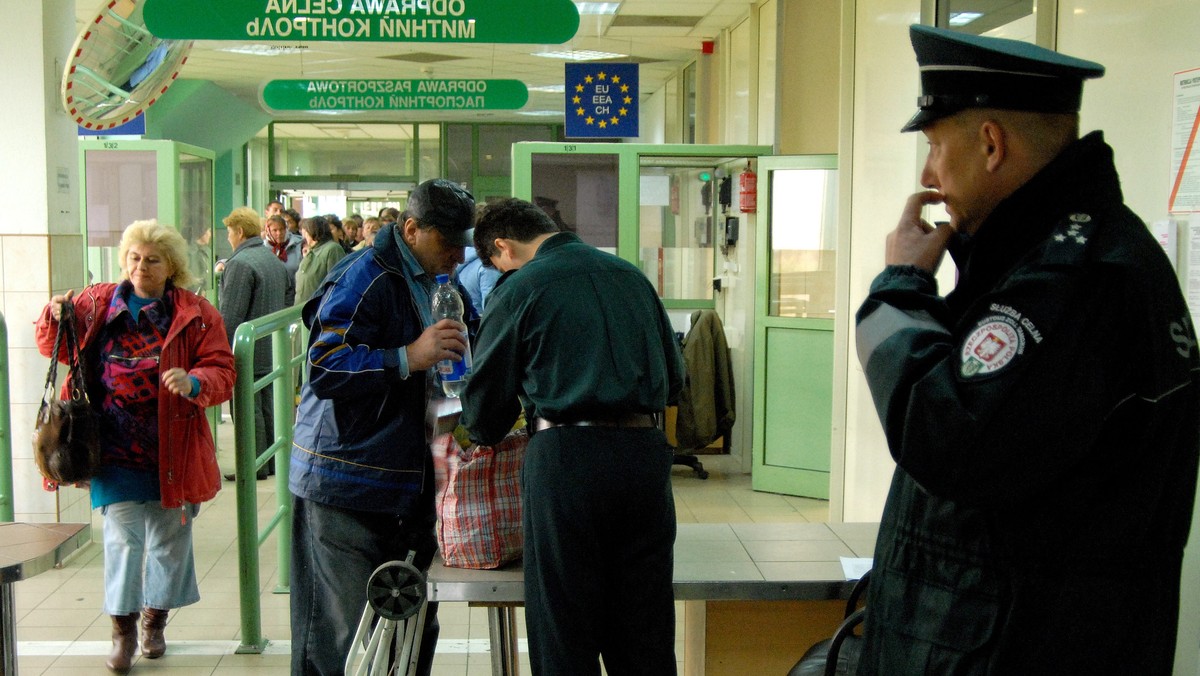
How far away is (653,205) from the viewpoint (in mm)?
7555

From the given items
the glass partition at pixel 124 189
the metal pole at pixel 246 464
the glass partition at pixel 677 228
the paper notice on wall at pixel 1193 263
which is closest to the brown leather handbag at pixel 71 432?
the metal pole at pixel 246 464

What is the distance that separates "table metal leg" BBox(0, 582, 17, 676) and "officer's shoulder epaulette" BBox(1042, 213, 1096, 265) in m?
→ 2.33

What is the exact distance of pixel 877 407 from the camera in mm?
1323

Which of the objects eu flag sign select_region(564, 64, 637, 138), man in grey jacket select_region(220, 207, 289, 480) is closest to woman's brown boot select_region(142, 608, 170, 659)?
man in grey jacket select_region(220, 207, 289, 480)

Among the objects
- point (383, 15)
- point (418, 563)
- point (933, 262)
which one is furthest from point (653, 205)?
point (933, 262)

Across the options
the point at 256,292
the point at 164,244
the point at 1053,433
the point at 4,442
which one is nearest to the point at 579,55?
the point at 256,292

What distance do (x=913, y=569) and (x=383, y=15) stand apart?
311cm

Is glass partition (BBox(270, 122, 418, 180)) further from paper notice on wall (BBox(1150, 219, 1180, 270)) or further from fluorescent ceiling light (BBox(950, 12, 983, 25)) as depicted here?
paper notice on wall (BBox(1150, 219, 1180, 270))

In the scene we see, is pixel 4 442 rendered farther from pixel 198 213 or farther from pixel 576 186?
pixel 198 213

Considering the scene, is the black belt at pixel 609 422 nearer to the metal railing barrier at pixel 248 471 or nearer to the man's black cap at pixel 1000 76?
the man's black cap at pixel 1000 76

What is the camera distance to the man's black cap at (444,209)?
107 inches

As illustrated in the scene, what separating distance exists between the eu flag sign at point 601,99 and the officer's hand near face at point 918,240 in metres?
7.87

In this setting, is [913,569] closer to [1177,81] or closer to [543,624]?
[543,624]

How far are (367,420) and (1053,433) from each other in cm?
181
